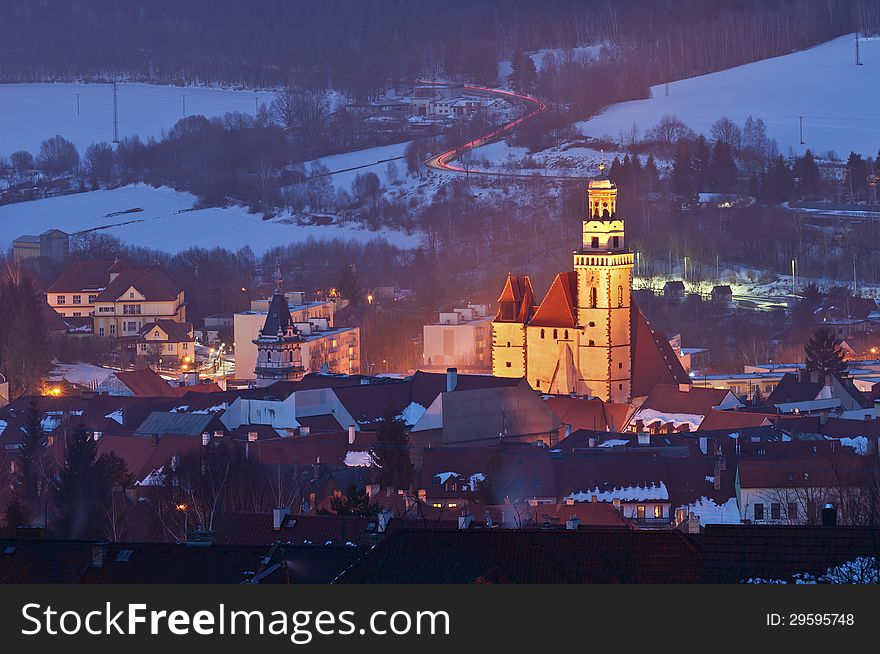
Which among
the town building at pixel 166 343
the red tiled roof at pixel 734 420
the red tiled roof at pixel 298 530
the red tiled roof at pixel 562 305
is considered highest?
the red tiled roof at pixel 298 530

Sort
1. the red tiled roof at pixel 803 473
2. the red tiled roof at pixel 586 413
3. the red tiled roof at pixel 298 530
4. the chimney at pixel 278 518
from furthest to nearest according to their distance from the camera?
the red tiled roof at pixel 586 413 → the red tiled roof at pixel 803 473 → the chimney at pixel 278 518 → the red tiled roof at pixel 298 530

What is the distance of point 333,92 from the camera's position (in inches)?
5679

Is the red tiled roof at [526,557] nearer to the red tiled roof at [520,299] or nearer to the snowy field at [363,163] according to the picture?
the red tiled roof at [520,299]

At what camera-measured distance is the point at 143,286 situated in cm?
8231

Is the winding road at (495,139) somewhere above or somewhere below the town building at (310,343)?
above

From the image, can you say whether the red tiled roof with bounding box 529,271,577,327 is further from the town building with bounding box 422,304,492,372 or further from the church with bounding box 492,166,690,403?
the town building with bounding box 422,304,492,372

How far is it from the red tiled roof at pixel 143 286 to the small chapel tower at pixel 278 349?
56.0 feet

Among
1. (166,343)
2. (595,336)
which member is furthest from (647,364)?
(166,343)

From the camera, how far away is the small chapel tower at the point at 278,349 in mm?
63250

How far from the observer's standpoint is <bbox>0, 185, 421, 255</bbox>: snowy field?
109000 mm

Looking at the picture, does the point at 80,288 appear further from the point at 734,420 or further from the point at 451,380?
the point at 734,420

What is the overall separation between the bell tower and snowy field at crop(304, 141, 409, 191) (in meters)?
57.5

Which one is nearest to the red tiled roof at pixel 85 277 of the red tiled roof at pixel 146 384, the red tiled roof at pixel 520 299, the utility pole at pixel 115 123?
the red tiled roof at pixel 146 384

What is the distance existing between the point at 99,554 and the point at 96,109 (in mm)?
121725
